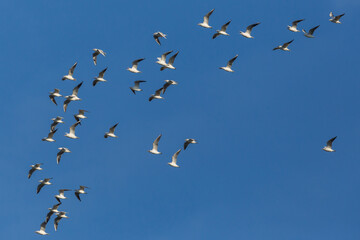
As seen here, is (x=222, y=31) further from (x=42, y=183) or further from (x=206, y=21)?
(x=42, y=183)

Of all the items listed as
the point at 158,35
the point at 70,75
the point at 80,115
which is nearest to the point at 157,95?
the point at 158,35

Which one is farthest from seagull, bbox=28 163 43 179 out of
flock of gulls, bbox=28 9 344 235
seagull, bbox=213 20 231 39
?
seagull, bbox=213 20 231 39

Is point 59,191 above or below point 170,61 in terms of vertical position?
below

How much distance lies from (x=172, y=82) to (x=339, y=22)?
1783 cm

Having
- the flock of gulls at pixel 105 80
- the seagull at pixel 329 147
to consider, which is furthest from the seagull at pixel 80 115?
the seagull at pixel 329 147

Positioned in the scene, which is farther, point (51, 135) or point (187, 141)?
point (51, 135)

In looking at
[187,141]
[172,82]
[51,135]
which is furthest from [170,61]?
[51,135]

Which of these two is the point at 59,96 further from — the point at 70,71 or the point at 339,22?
the point at 339,22

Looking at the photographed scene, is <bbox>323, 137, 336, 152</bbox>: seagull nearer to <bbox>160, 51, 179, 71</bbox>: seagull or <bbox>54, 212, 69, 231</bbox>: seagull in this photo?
<bbox>160, 51, 179, 71</bbox>: seagull

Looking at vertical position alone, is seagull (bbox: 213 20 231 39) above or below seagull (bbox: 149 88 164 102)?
above

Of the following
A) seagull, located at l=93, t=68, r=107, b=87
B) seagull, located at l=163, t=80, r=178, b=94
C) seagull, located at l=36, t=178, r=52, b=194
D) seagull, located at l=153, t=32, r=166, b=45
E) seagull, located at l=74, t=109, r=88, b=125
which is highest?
seagull, located at l=153, t=32, r=166, b=45

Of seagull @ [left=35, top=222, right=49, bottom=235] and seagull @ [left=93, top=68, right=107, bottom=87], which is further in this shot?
seagull @ [left=35, top=222, right=49, bottom=235]

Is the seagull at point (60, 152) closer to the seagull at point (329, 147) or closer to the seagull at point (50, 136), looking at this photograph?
the seagull at point (50, 136)

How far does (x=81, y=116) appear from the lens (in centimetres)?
10100
